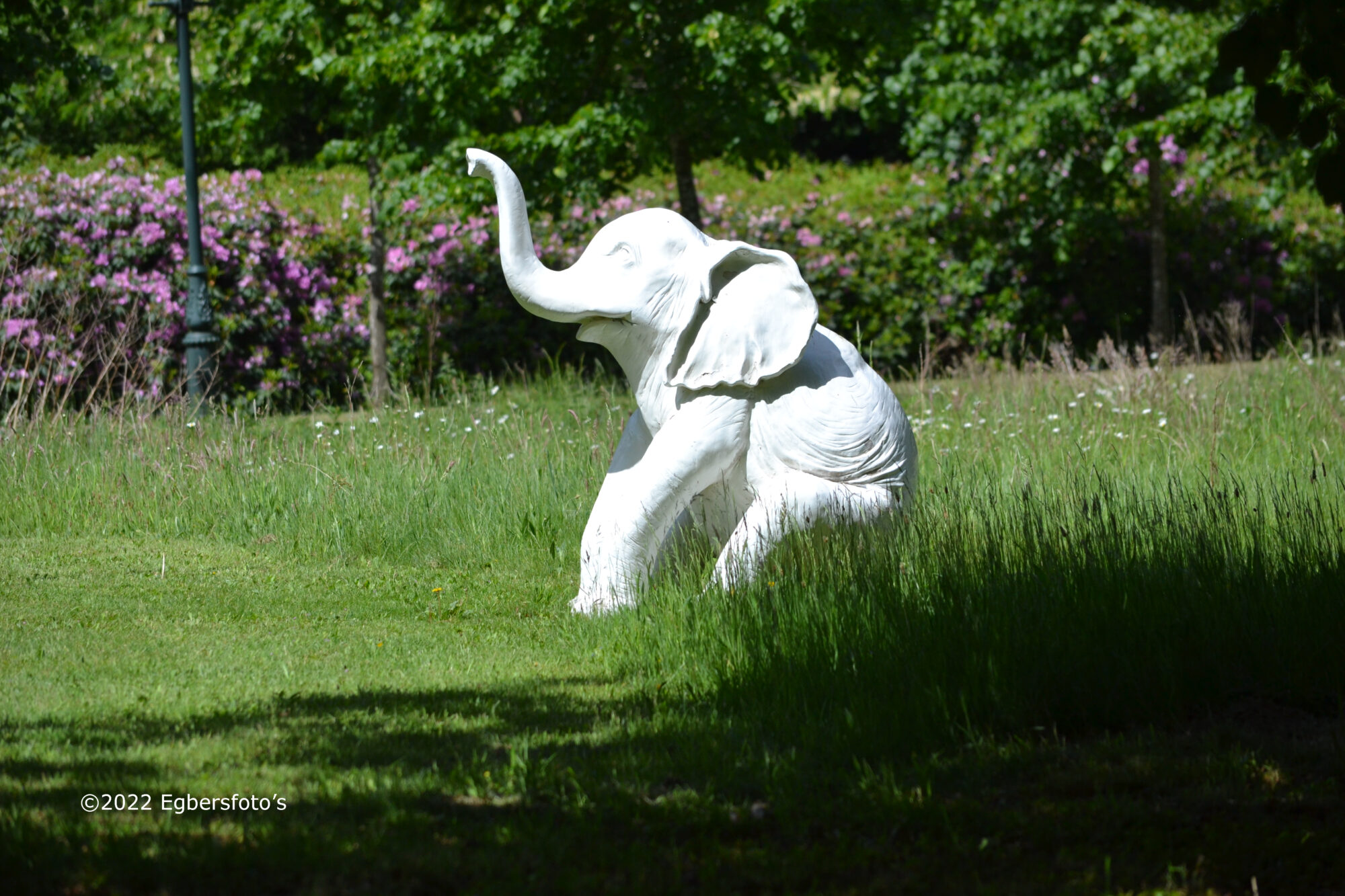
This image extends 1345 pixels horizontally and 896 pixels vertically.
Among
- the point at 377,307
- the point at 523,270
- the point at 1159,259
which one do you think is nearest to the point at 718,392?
the point at 523,270

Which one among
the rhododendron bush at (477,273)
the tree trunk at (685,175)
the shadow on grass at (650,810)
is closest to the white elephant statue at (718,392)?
the shadow on grass at (650,810)

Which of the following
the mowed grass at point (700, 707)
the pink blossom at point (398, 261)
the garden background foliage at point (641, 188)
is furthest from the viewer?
the pink blossom at point (398, 261)

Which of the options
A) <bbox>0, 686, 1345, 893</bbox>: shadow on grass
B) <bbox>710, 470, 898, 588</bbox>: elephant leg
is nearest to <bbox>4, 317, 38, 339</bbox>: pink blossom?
<bbox>710, 470, 898, 588</bbox>: elephant leg

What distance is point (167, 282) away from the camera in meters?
11.9

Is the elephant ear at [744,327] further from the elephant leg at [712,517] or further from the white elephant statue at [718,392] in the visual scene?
the elephant leg at [712,517]

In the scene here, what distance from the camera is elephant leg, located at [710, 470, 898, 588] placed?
15.5ft

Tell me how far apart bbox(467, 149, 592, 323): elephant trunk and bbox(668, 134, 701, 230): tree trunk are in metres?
6.86

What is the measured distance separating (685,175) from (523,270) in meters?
7.22

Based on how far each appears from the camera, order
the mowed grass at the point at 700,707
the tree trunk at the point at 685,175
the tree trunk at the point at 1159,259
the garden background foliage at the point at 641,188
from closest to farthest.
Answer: the mowed grass at the point at 700,707
the garden background foliage at the point at 641,188
the tree trunk at the point at 685,175
the tree trunk at the point at 1159,259

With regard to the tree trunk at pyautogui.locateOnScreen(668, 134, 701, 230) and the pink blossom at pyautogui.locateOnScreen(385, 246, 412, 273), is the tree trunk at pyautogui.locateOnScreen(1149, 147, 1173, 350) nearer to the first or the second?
the tree trunk at pyautogui.locateOnScreen(668, 134, 701, 230)

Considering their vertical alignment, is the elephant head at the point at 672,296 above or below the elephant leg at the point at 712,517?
above

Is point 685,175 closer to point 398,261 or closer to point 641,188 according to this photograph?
point 398,261

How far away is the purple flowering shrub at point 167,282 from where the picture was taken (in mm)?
11375

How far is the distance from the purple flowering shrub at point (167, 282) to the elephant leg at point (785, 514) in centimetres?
686
